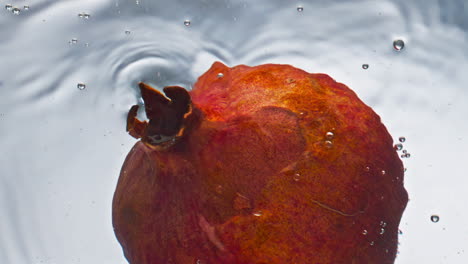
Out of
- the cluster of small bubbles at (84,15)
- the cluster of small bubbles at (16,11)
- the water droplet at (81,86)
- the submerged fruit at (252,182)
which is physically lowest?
the submerged fruit at (252,182)

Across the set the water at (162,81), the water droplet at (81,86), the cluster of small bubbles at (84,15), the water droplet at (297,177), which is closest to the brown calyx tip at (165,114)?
the water droplet at (297,177)

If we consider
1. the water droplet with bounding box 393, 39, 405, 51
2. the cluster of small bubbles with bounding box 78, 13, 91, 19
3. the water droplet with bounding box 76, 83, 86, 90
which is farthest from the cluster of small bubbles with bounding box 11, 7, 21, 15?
the water droplet with bounding box 393, 39, 405, 51

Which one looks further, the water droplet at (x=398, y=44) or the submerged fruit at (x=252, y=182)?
the water droplet at (x=398, y=44)

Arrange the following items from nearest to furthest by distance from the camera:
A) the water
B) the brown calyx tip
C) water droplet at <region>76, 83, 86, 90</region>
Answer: the brown calyx tip → the water → water droplet at <region>76, 83, 86, 90</region>

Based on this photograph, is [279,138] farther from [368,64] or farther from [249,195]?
[368,64]

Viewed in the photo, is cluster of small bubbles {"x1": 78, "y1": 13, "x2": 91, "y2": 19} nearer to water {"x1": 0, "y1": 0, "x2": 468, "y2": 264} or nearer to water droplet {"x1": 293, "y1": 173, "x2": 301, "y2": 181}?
water {"x1": 0, "y1": 0, "x2": 468, "y2": 264}

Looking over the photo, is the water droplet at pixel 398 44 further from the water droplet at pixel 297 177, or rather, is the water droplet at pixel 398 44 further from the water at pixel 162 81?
the water droplet at pixel 297 177

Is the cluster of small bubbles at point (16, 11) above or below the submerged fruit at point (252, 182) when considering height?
above

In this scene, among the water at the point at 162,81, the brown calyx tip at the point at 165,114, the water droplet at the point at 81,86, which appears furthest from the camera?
the water droplet at the point at 81,86

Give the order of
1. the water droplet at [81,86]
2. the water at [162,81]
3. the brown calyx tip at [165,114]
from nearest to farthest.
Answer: the brown calyx tip at [165,114], the water at [162,81], the water droplet at [81,86]
